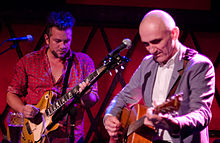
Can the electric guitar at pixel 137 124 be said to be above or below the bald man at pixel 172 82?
below

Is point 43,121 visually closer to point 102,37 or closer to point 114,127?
point 114,127

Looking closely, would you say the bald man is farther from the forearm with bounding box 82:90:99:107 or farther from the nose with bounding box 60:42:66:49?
the nose with bounding box 60:42:66:49

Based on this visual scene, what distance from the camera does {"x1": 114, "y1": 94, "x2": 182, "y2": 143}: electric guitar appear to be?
2102mm

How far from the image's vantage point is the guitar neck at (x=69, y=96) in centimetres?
313

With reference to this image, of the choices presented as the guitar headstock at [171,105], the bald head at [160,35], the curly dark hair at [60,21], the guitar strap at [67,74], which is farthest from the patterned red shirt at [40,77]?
the guitar headstock at [171,105]

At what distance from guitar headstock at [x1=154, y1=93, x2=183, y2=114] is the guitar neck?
1.07 meters

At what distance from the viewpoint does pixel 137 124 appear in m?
2.55

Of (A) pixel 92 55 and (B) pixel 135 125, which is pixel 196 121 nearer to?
(B) pixel 135 125

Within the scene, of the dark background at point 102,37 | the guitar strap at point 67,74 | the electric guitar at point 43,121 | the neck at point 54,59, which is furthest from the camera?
the dark background at point 102,37

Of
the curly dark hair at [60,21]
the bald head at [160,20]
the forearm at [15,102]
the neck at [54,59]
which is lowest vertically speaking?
the forearm at [15,102]

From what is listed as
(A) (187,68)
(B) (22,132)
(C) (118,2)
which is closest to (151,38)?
(A) (187,68)

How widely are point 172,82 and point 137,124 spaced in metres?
0.46

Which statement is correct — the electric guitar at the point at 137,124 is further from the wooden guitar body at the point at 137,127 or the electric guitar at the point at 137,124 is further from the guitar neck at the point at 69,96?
the guitar neck at the point at 69,96

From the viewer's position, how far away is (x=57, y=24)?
3842 millimetres
